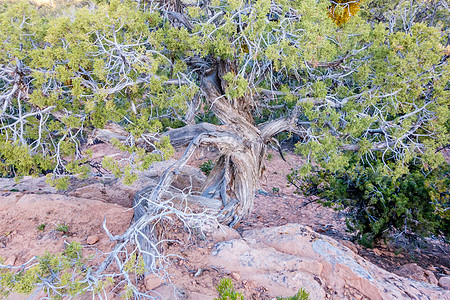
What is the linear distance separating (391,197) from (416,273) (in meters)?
1.14

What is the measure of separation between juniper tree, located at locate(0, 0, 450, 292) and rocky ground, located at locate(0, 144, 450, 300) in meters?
0.76

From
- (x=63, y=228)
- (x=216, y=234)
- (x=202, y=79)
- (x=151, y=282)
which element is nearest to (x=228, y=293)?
(x=151, y=282)

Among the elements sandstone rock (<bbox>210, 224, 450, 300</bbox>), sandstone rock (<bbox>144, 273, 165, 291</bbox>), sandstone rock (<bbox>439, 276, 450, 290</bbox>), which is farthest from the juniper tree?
sandstone rock (<bbox>439, 276, 450, 290</bbox>)

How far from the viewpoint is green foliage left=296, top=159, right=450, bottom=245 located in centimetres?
429

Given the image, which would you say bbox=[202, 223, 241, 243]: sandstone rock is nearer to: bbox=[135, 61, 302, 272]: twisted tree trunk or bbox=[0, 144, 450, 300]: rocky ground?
bbox=[0, 144, 450, 300]: rocky ground

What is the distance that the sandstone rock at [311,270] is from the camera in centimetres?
335

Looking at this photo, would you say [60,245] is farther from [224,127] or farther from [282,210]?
[282,210]

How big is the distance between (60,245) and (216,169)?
10.0ft

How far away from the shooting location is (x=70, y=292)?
93.3 inches

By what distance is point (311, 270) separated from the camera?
360cm

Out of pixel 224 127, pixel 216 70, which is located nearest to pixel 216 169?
pixel 224 127

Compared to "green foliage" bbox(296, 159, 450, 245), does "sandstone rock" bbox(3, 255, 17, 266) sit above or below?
below

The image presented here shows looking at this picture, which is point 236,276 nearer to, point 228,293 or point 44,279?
point 228,293

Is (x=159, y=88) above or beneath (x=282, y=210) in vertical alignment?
above
